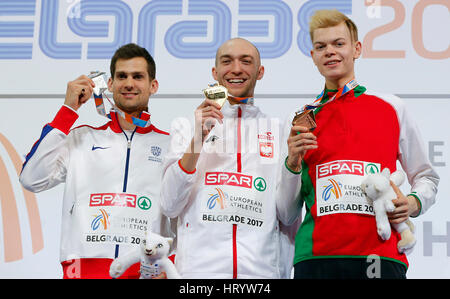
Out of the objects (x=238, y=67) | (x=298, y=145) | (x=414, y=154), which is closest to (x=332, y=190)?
→ (x=298, y=145)

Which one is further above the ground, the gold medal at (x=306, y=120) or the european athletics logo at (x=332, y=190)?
the gold medal at (x=306, y=120)

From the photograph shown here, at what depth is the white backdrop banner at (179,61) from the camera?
278 cm

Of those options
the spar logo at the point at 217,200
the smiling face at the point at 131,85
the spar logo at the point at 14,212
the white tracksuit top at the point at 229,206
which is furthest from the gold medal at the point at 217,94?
the spar logo at the point at 14,212

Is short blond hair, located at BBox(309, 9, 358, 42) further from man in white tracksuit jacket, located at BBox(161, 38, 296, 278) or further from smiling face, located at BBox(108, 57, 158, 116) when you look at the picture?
smiling face, located at BBox(108, 57, 158, 116)

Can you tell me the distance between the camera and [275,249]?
7.21 ft

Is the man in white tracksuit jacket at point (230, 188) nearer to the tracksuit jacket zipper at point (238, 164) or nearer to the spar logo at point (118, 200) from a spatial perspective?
the tracksuit jacket zipper at point (238, 164)

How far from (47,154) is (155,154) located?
0.41m

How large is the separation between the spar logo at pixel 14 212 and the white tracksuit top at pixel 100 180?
45 centimetres

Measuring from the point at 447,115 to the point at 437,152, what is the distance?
0.19 metres

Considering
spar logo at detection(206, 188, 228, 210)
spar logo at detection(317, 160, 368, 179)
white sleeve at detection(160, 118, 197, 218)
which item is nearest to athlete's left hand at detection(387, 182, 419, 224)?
spar logo at detection(317, 160, 368, 179)

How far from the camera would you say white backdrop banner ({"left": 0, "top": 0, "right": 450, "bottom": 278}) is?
109 inches

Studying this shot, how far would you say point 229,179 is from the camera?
87.8 inches
